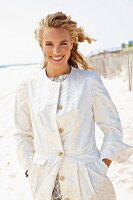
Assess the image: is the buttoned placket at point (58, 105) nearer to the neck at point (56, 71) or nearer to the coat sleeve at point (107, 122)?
the neck at point (56, 71)

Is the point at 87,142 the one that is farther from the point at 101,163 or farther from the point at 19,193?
the point at 19,193

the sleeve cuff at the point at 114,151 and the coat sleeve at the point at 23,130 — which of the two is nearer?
the sleeve cuff at the point at 114,151

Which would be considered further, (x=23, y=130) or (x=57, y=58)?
(x=23, y=130)

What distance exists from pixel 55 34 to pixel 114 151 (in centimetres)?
77

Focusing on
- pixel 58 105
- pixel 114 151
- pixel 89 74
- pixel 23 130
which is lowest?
pixel 114 151

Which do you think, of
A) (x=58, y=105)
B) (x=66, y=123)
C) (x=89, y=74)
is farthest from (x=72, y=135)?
(x=89, y=74)

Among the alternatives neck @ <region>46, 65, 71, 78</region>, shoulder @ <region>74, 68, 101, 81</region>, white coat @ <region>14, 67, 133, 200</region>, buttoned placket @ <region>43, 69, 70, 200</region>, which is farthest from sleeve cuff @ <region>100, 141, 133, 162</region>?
neck @ <region>46, 65, 71, 78</region>

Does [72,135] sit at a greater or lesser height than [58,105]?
lesser

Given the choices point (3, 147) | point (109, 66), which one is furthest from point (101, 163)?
point (109, 66)

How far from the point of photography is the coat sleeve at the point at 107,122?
7.23 feet

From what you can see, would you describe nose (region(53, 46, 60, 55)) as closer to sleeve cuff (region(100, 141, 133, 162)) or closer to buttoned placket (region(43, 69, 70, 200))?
buttoned placket (region(43, 69, 70, 200))

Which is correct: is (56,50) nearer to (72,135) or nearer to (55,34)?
(55,34)

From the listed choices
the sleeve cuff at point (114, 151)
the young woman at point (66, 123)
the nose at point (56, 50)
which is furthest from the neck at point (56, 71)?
the sleeve cuff at point (114, 151)

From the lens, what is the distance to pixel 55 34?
2186 millimetres
